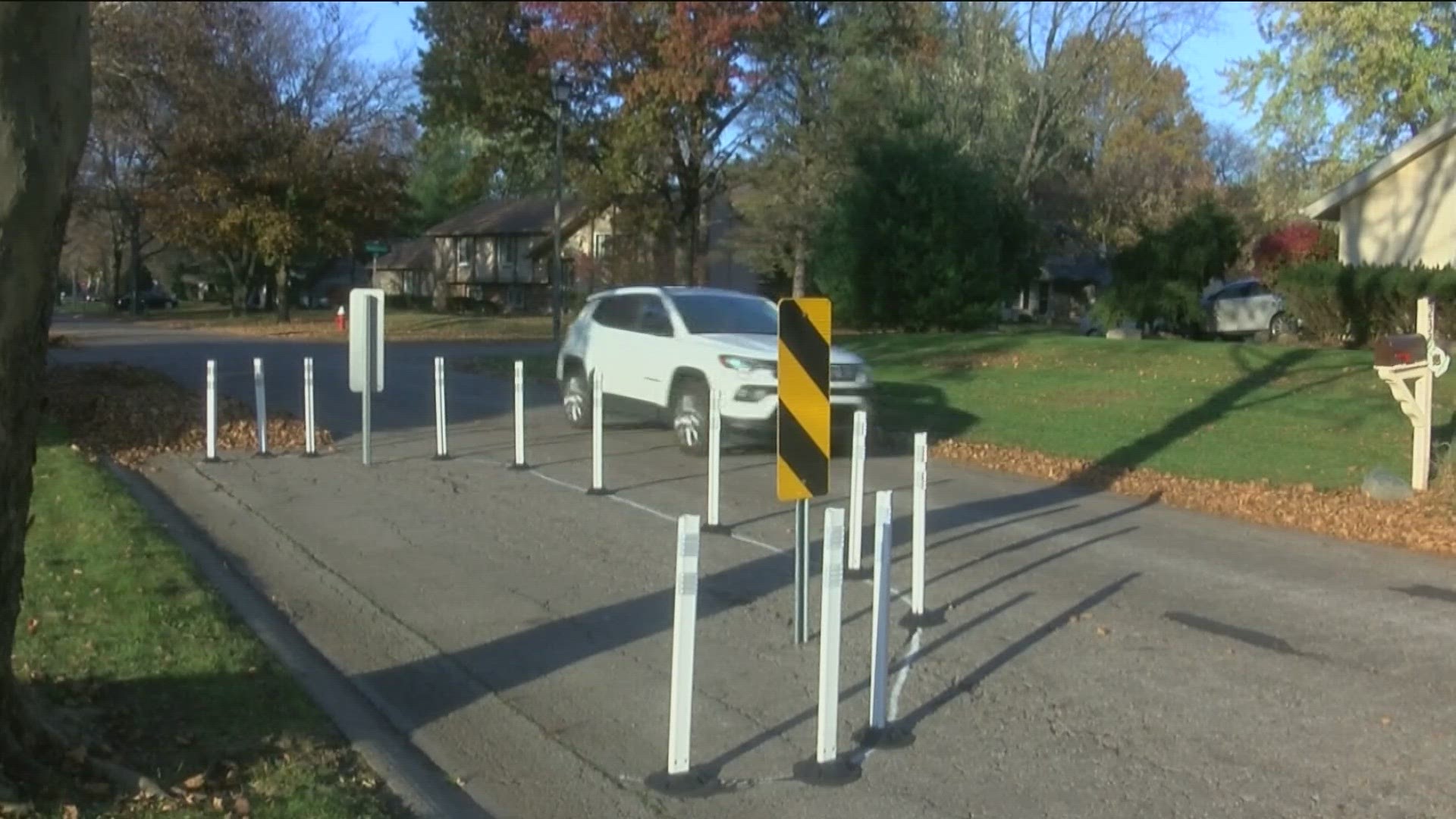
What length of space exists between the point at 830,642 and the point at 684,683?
2.24ft

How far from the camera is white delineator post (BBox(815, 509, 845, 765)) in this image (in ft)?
20.6

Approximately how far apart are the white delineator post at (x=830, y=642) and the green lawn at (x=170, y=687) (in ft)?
5.67

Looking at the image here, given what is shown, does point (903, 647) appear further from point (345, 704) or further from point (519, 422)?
point (519, 422)

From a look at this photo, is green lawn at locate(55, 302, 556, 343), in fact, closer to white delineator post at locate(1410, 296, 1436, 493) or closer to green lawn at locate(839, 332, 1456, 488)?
green lawn at locate(839, 332, 1456, 488)

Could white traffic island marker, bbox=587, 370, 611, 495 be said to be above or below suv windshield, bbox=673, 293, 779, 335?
below

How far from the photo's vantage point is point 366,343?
15266 millimetres

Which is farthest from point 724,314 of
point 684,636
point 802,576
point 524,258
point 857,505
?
point 524,258

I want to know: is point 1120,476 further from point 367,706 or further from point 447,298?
point 447,298

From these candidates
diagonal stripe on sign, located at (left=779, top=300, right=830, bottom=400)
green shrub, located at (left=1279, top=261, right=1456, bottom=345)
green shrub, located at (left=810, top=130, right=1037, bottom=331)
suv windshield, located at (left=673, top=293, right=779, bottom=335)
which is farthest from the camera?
green shrub, located at (left=810, top=130, right=1037, bottom=331)

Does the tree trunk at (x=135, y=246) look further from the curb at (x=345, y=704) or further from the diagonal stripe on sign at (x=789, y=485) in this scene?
the diagonal stripe on sign at (x=789, y=485)

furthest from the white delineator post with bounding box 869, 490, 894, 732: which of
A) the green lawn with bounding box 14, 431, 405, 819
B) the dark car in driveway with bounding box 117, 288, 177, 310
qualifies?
the dark car in driveway with bounding box 117, 288, 177, 310

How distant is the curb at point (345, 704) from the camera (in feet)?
19.9

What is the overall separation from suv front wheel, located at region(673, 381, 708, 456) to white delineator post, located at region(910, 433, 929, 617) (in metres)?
6.85

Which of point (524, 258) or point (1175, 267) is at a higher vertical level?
point (524, 258)
